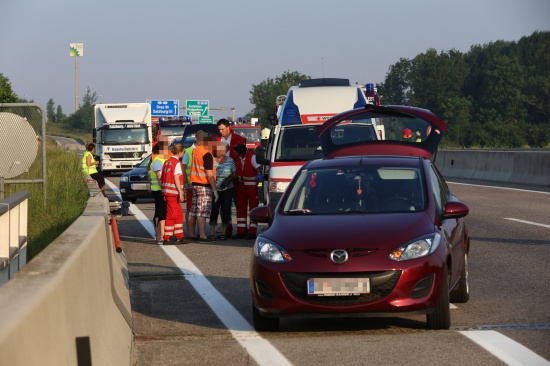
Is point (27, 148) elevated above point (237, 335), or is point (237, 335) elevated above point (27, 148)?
point (27, 148)

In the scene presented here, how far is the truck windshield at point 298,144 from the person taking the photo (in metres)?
17.5

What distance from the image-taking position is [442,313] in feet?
28.3

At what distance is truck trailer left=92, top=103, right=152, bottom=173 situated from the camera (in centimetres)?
5075

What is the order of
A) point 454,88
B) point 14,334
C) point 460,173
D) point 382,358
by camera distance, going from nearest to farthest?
point 14,334 → point 382,358 → point 460,173 → point 454,88

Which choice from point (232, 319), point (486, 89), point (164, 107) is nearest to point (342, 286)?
point (232, 319)

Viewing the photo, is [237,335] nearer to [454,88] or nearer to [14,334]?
[14,334]

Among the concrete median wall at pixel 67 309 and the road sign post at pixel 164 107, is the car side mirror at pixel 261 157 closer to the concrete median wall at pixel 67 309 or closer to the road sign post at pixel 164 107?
the concrete median wall at pixel 67 309

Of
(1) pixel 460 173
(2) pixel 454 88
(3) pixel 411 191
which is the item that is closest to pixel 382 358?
(3) pixel 411 191

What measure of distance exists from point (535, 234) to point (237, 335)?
9307 millimetres

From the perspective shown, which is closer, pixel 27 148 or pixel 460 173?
pixel 27 148

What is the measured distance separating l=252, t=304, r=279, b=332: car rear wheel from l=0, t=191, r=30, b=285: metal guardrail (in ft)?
8.60

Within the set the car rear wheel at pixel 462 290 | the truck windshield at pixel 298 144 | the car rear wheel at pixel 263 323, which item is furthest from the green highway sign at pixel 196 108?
the car rear wheel at pixel 263 323

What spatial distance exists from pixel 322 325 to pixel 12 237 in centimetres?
398

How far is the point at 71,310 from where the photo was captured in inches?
201
